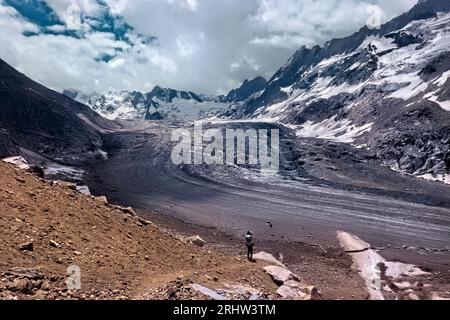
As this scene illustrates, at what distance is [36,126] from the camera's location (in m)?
120

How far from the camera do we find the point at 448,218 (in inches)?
2418

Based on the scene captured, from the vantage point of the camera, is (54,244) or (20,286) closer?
(20,286)

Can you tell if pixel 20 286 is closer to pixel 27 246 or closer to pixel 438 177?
pixel 27 246

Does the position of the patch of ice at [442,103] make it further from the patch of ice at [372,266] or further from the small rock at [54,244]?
the small rock at [54,244]

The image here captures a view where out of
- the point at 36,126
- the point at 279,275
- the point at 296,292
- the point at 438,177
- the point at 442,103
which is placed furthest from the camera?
the point at 442,103

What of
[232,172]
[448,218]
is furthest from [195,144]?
[448,218]

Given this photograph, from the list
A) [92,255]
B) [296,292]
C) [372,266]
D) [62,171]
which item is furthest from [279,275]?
[62,171]

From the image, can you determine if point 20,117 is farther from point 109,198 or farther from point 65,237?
point 65,237

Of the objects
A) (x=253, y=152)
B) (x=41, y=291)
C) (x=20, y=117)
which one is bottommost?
(x=41, y=291)

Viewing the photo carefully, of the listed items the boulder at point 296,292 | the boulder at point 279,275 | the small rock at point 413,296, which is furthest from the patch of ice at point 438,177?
the boulder at point 296,292

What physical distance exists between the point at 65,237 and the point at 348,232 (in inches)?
1565

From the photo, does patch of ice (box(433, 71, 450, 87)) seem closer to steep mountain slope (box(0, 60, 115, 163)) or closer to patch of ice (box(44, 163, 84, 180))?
steep mountain slope (box(0, 60, 115, 163))

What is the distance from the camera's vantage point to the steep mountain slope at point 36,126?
10481 cm

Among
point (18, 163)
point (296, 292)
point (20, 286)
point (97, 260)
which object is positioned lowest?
point (296, 292)
